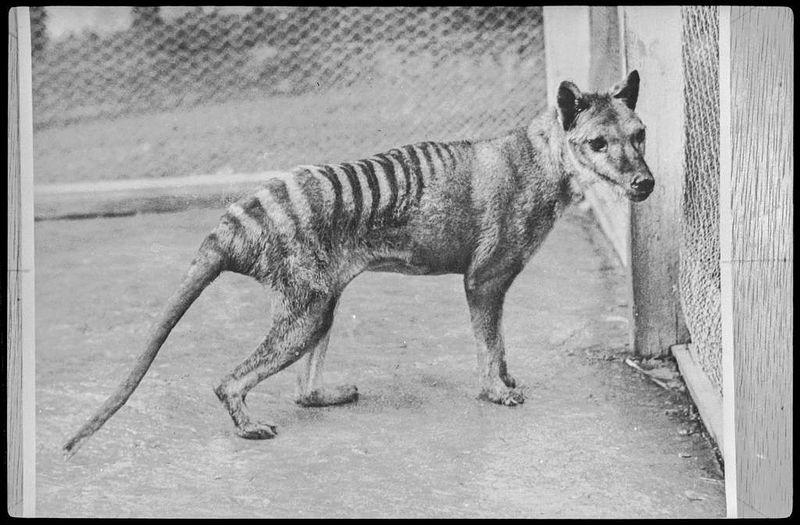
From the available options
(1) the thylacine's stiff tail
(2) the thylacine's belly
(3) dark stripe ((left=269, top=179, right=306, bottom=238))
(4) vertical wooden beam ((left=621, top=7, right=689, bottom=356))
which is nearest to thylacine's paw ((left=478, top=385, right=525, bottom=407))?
(2) the thylacine's belly

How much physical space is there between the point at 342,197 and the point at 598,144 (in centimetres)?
104

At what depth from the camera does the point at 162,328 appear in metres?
5.16

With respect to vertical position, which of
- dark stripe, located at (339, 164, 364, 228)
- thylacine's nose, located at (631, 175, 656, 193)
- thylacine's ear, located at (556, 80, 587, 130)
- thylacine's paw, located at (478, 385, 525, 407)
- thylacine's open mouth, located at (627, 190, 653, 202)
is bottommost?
thylacine's paw, located at (478, 385, 525, 407)

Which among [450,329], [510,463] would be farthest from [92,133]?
[510,463]

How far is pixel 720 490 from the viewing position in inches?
195

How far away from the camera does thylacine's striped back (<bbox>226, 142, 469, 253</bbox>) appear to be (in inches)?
200

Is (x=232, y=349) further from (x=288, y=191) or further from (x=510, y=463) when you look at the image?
(x=510, y=463)

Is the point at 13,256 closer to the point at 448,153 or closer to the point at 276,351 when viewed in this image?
the point at 276,351

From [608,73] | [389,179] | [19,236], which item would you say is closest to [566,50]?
[608,73]

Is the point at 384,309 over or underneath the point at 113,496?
over

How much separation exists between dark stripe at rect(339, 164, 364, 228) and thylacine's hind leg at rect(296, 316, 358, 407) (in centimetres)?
56

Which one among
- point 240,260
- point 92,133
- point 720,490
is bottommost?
point 720,490

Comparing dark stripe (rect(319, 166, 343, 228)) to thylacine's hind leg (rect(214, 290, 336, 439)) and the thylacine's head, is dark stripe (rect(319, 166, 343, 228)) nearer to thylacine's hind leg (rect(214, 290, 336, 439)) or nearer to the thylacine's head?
thylacine's hind leg (rect(214, 290, 336, 439))

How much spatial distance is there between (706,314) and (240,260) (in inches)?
76.8
